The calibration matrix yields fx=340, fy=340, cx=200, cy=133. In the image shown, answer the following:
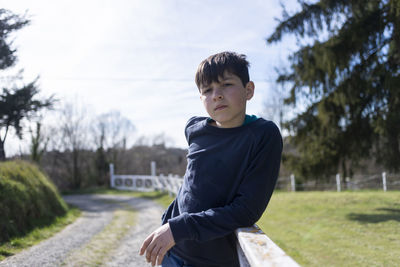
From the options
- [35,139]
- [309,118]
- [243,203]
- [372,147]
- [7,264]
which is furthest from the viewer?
[35,139]

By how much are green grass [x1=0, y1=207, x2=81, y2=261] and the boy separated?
4528 millimetres

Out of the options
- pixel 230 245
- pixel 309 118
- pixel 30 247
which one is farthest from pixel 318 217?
pixel 230 245

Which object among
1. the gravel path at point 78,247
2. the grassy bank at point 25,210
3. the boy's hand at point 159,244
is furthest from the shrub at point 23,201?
the boy's hand at point 159,244

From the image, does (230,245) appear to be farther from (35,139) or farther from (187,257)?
(35,139)

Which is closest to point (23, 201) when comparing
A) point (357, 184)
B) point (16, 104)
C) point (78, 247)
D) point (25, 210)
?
point (25, 210)

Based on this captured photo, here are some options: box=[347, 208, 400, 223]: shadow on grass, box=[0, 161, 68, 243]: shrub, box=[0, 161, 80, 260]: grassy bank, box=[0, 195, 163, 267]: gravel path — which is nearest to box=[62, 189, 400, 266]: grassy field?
box=[347, 208, 400, 223]: shadow on grass

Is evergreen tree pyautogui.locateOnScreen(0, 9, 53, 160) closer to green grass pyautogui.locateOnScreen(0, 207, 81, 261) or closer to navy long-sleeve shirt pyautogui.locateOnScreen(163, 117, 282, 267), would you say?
green grass pyautogui.locateOnScreen(0, 207, 81, 261)

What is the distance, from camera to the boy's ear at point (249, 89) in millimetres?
1341

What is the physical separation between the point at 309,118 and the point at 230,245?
839 cm

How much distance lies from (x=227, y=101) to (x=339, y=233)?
533cm

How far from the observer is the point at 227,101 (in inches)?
Result: 49.6

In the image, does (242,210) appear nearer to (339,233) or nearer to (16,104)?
(339,233)

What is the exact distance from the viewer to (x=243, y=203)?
1119 mm

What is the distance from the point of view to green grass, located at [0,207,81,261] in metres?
5.18
